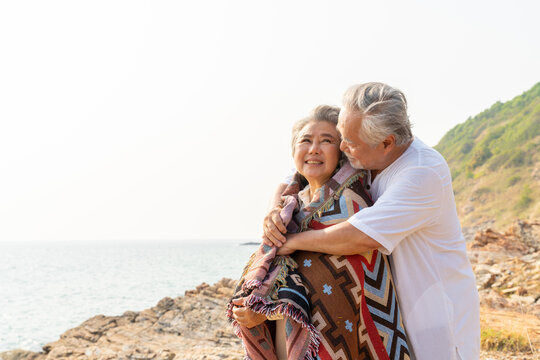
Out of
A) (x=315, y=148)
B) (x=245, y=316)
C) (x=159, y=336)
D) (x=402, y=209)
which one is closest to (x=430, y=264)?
(x=402, y=209)

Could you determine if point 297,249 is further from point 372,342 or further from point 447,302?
point 447,302

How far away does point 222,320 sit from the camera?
9297 millimetres

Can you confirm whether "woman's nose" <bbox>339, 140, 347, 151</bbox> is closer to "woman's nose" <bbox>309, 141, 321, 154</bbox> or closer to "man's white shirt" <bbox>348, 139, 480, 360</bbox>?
"woman's nose" <bbox>309, 141, 321, 154</bbox>

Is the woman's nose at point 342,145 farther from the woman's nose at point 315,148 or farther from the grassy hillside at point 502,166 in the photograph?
the grassy hillside at point 502,166

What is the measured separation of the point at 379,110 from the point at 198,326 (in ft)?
24.5

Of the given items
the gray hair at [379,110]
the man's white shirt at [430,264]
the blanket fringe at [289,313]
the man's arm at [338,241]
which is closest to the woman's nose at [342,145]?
the gray hair at [379,110]

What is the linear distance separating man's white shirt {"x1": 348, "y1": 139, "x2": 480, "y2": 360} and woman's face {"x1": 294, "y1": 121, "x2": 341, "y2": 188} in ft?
1.13

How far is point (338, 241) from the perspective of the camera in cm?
250

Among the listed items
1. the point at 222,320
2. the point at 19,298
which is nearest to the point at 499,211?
the point at 222,320

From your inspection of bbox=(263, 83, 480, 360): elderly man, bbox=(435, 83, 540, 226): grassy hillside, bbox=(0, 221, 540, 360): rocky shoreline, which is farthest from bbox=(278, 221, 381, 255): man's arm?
bbox=(435, 83, 540, 226): grassy hillside

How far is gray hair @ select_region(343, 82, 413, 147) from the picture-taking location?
2590 mm

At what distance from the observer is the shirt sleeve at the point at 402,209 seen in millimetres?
2459

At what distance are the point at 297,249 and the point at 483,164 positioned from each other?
46228mm

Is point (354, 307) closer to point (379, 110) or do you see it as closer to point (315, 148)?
point (315, 148)
